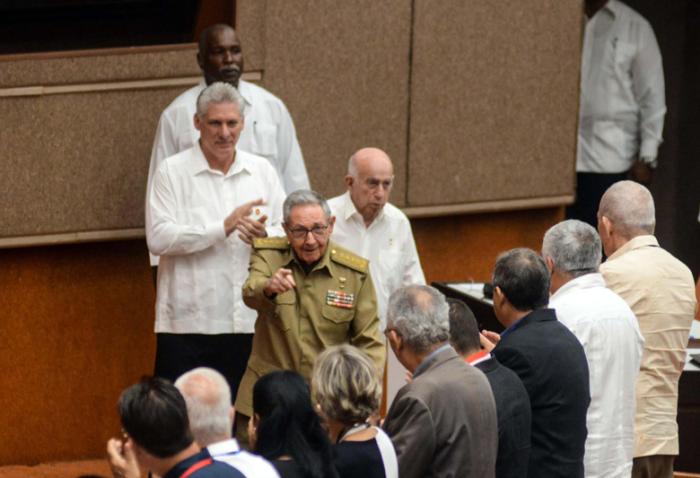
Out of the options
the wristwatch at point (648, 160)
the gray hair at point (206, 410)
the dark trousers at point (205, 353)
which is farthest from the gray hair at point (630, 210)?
the wristwatch at point (648, 160)

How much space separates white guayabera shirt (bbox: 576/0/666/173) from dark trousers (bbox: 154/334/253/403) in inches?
127

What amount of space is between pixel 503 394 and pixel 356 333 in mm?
1129

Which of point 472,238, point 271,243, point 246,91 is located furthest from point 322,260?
point 472,238

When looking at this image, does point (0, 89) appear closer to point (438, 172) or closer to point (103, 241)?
point (103, 241)

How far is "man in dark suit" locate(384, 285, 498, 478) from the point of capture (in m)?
4.54

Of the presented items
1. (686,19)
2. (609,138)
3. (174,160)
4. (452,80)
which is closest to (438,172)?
(452,80)

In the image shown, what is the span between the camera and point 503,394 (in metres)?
4.86

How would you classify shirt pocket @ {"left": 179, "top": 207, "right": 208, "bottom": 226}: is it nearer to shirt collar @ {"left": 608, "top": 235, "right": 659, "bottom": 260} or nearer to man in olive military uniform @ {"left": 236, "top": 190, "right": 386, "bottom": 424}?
man in olive military uniform @ {"left": 236, "top": 190, "right": 386, "bottom": 424}

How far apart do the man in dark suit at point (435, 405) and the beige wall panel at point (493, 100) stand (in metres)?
3.42

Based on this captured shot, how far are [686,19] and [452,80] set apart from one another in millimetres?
2487

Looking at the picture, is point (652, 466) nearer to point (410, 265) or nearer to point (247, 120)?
point (410, 265)

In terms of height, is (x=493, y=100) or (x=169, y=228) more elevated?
(x=493, y=100)

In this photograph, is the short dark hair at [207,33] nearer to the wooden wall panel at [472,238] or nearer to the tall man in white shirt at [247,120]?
the tall man in white shirt at [247,120]

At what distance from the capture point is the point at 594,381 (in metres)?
5.41
